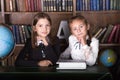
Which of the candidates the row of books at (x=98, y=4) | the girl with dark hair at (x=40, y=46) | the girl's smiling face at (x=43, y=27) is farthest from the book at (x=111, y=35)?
the girl's smiling face at (x=43, y=27)

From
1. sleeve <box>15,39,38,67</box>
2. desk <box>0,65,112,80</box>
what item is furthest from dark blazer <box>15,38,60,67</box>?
desk <box>0,65,112,80</box>

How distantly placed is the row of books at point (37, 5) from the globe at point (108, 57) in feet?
2.35

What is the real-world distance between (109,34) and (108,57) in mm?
320

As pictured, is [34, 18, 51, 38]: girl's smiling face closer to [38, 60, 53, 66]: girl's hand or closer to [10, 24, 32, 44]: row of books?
[38, 60, 53, 66]: girl's hand

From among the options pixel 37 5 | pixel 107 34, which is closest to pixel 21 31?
pixel 37 5

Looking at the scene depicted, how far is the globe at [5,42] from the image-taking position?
2729mm

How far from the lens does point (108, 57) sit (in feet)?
10.7

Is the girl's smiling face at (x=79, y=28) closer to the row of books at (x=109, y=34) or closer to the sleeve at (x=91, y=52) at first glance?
the sleeve at (x=91, y=52)

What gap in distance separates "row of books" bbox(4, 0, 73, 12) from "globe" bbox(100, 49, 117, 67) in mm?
717

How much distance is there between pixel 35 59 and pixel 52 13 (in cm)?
99

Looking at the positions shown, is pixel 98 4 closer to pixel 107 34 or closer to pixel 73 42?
pixel 107 34

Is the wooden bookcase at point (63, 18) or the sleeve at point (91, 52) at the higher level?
the wooden bookcase at point (63, 18)
